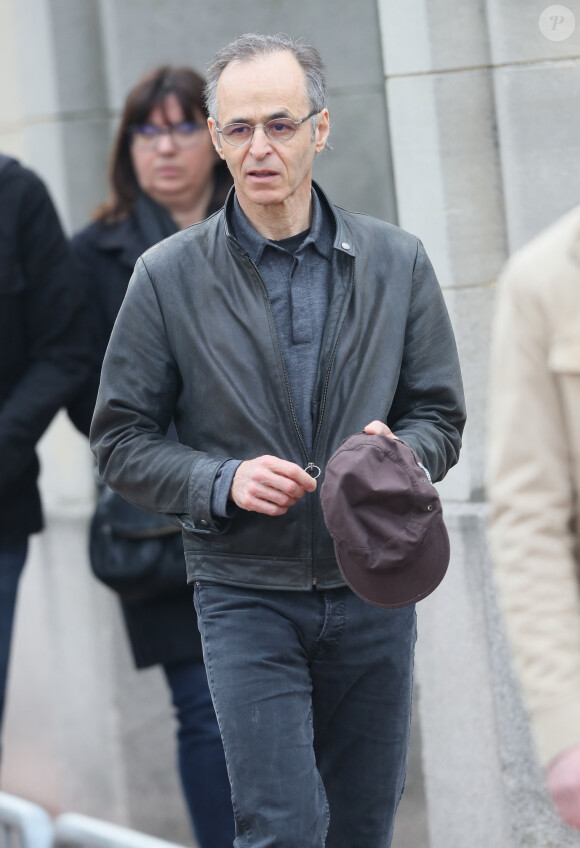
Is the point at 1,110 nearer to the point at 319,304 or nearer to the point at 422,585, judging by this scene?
the point at 319,304

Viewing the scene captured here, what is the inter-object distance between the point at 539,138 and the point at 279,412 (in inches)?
64.1

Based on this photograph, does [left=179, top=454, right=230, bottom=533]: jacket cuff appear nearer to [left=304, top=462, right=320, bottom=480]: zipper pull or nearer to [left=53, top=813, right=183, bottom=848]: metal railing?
[left=304, top=462, right=320, bottom=480]: zipper pull

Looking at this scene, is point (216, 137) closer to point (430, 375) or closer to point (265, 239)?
point (265, 239)

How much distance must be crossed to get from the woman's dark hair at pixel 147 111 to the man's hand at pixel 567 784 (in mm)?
3102

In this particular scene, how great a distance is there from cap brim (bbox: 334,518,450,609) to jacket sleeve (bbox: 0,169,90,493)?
1842mm

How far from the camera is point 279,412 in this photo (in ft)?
11.5

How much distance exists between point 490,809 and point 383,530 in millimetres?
1932

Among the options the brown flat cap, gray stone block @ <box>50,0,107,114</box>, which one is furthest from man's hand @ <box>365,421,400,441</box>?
gray stone block @ <box>50,0,107,114</box>

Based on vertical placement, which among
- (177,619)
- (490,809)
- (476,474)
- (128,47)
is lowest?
(490,809)

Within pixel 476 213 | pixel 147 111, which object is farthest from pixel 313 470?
pixel 147 111

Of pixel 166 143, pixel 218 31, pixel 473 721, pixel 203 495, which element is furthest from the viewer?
pixel 218 31

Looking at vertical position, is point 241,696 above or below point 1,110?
below

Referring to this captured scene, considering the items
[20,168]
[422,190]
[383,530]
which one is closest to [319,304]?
[383,530]

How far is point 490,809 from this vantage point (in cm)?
491
